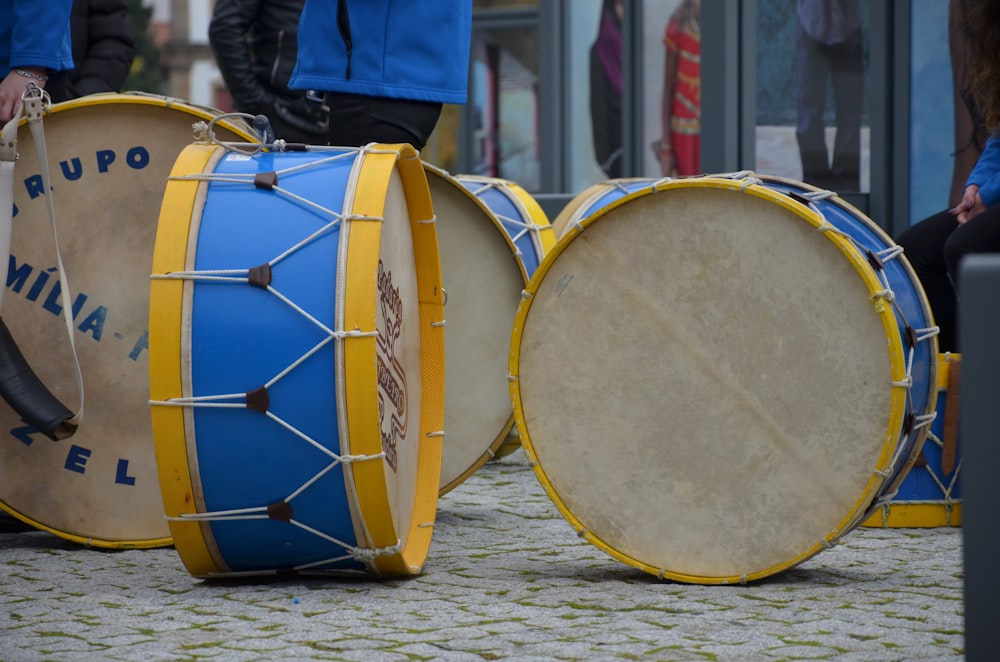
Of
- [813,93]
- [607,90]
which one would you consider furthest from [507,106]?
[813,93]

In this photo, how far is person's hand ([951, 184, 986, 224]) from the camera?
4855 millimetres

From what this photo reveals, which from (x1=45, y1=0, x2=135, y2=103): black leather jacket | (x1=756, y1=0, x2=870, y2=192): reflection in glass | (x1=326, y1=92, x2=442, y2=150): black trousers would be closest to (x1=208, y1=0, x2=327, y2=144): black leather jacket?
(x1=45, y1=0, x2=135, y2=103): black leather jacket

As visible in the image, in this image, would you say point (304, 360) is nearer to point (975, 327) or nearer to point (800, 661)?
point (800, 661)

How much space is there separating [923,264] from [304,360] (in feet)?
7.92

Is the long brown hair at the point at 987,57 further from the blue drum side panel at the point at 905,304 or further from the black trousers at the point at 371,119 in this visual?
the black trousers at the point at 371,119

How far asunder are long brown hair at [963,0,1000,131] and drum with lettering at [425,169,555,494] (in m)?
1.51

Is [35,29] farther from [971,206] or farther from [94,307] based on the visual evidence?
[971,206]

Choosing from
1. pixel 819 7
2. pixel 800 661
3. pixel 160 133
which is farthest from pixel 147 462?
pixel 819 7

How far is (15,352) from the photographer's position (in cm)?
404

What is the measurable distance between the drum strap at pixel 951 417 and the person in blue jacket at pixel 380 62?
5.07 feet

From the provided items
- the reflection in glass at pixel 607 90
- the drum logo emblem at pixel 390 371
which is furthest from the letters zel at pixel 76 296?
the reflection in glass at pixel 607 90

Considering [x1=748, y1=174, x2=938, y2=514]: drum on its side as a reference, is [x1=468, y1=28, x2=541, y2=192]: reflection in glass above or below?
above

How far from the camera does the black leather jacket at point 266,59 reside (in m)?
5.71

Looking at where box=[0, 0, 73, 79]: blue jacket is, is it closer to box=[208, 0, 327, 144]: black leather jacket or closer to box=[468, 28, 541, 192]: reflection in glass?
box=[208, 0, 327, 144]: black leather jacket
